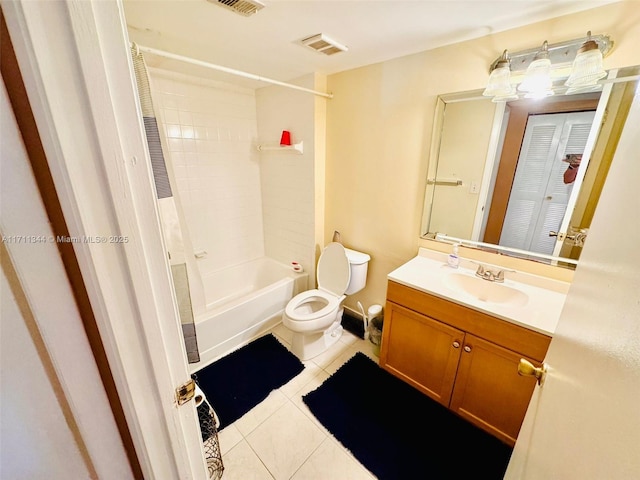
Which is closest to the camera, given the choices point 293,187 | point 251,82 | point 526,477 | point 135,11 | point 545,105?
point 526,477

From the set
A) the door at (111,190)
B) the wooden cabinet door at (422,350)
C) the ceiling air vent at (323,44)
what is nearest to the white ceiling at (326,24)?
the ceiling air vent at (323,44)

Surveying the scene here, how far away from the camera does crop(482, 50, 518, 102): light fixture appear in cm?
128

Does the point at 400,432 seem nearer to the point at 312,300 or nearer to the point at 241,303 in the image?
the point at 312,300

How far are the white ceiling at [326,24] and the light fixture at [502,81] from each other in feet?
0.57

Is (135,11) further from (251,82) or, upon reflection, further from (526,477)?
(526,477)

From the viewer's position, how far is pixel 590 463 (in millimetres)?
406

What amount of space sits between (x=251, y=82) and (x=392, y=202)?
1591 millimetres

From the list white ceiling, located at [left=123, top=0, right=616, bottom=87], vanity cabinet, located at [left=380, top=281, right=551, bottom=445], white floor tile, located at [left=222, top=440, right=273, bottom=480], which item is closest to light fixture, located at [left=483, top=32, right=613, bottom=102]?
white ceiling, located at [left=123, top=0, right=616, bottom=87]

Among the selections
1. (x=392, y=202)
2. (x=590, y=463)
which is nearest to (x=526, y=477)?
(x=590, y=463)

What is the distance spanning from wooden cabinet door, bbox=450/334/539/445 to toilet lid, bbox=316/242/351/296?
37.5 inches

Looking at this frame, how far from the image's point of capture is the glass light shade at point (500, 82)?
1.28m

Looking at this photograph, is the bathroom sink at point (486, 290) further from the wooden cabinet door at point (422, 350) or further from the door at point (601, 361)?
the door at point (601, 361)

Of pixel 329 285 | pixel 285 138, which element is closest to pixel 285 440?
pixel 329 285

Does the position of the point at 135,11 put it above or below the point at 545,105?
above
